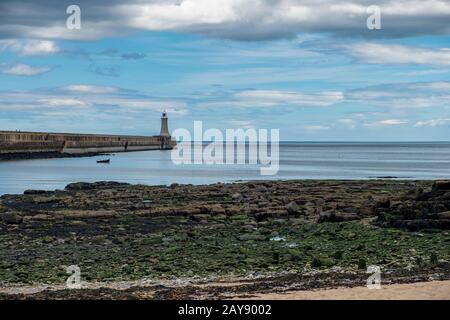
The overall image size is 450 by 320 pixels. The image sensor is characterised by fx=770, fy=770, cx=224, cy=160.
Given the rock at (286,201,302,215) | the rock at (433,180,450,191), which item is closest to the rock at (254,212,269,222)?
the rock at (286,201,302,215)

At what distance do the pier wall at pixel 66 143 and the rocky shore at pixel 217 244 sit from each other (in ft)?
294

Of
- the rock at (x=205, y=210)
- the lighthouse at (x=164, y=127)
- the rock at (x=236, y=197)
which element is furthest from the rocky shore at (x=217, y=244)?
the lighthouse at (x=164, y=127)

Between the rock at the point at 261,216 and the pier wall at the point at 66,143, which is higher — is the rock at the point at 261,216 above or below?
below

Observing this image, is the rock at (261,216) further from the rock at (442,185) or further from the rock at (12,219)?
the rock at (12,219)

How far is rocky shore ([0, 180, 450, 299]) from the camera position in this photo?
19.4 meters

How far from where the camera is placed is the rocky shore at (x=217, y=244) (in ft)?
63.6

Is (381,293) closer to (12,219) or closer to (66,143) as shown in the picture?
(12,219)

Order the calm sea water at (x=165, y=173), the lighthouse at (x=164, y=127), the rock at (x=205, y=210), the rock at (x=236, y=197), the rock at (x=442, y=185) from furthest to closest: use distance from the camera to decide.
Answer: the lighthouse at (x=164, y=127), the calm sea water at (x=165, y=173), the rock at (x=236, y=197), the rock at (x=205, y=210), the rock at (x=442, y=185)

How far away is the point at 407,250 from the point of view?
24094 mm

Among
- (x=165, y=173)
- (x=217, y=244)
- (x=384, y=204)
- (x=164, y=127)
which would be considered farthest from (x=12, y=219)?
(x=164, y=127)

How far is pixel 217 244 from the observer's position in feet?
88.4
